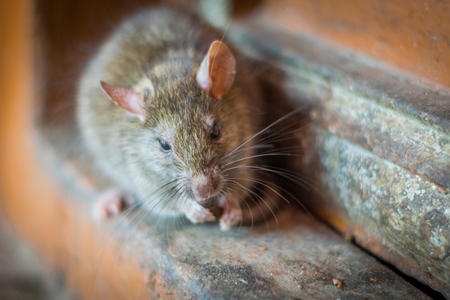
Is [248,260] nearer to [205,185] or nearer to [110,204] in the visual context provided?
[205,185]

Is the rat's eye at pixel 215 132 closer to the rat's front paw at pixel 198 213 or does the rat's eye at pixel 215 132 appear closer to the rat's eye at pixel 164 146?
the rat's eye at pixel 164 146

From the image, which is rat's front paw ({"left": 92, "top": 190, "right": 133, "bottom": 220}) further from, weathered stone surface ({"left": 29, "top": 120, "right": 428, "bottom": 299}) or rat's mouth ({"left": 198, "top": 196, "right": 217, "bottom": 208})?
rat's mouth ({"left": 198, "top": 196, "right": 217, "bottom": 208})

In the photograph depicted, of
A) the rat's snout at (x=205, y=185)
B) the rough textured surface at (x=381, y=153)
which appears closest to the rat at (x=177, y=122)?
the rat's snout at (x=205, y=185)

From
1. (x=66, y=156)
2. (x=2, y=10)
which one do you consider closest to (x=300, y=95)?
(x=66, y=156)

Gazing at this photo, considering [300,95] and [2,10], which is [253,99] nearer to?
[300,95]

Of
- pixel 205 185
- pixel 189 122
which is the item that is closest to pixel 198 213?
pixel 205 185

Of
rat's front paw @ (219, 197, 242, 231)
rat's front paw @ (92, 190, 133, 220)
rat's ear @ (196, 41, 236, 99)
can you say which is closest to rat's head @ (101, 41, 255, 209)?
rat's ear @ (196, 41, 236, 99)
